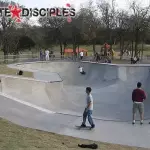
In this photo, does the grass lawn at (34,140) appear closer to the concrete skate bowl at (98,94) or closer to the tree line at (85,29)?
the concrete skate bowl at (98,94)

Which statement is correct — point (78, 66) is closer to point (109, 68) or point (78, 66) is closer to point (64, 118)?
point (109, 68)

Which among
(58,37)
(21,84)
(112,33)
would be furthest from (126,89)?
(58,37)

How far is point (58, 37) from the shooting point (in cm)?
6688

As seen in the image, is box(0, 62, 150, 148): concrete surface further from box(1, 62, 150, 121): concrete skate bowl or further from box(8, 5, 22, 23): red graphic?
box(8, 5, 22, 23): red graphic

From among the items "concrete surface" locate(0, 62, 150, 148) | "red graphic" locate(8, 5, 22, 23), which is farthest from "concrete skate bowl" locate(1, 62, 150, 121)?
"red graphic" locate(8, 5, 22, 23)

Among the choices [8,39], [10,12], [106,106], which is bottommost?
[106,106]

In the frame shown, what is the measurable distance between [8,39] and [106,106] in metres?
40.0

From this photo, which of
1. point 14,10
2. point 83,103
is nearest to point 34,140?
point 83,103

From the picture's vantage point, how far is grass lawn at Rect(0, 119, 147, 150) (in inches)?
310

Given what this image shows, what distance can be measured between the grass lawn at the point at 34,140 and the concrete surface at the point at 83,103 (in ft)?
2.08

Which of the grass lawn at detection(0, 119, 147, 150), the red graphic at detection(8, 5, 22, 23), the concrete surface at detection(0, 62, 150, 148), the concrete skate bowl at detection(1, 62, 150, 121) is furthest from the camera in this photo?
the red graphic at detection(8, 5, 22, 23)

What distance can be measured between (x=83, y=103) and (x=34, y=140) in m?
9.27

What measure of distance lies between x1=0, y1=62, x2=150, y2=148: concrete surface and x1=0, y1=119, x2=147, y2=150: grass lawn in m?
0.63

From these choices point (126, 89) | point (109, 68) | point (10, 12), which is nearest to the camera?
point (126, 89)
